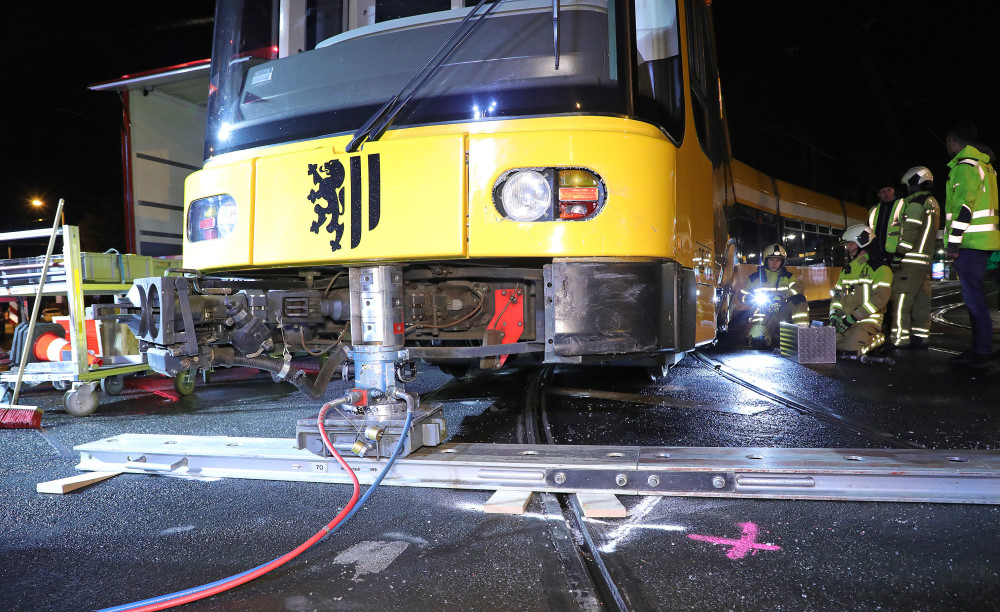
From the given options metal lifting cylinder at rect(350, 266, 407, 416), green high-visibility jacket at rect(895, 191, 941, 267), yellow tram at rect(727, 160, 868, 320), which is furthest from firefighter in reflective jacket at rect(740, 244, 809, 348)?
metal lifting cylinder at rect(350, 266, 407, 416)

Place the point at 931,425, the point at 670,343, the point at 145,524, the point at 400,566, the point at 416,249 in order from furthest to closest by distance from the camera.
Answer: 1. the point at 931,425
2. the point at 670,343
3. the point at 416,249
4. the point at 145,524
5. the point at 400,566

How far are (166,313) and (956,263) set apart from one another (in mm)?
5867

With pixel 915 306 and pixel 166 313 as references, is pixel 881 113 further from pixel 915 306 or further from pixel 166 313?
pixel 166 313

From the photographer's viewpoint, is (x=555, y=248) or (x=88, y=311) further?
(x=88, y=311)

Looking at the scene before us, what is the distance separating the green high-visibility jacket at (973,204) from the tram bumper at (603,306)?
4.12 meters

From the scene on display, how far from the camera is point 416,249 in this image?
2.26 meters

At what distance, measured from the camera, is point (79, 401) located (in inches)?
168

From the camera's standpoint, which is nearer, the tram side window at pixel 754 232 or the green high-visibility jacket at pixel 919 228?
the green high-visibility jacket at pixel 919 228

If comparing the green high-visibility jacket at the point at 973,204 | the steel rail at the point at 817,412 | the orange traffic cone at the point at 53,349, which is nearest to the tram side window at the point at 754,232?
the green high-visibility jacket at the point at 973,204

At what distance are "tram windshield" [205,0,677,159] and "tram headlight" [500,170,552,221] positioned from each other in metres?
0.26

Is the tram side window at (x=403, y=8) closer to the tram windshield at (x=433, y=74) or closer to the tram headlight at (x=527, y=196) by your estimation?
the tram windshield at (x=433, y=74)

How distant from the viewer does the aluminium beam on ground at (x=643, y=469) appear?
6.89ft

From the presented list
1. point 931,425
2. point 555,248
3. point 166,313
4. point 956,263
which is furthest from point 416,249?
point 956,263

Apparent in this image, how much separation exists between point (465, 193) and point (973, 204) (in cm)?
488
